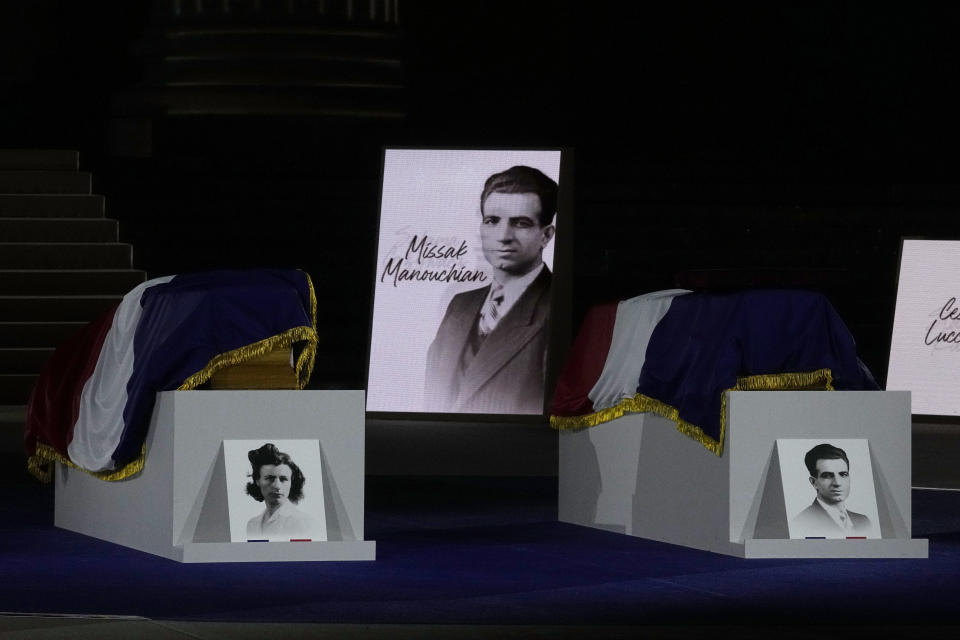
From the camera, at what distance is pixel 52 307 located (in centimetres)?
Answer: 1510

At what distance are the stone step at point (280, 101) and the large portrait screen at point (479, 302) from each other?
403 centimetres

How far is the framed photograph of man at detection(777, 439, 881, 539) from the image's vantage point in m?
7.66

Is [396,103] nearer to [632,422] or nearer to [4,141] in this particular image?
[4,141]

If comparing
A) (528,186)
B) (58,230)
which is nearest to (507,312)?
(528,186)

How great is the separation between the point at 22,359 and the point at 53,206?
5.09 ft

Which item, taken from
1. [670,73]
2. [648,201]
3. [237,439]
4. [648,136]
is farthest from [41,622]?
[670,73]

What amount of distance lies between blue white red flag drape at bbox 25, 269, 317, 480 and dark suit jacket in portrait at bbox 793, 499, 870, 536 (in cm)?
174

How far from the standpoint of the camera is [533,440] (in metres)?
12.3

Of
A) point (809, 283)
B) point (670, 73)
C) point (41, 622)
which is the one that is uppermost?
point (670, 73)

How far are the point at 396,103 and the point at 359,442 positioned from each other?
901 cm

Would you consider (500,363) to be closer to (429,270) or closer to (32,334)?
(429,270)

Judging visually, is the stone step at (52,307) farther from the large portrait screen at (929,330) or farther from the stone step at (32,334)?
the large portrait screen at (929,330)

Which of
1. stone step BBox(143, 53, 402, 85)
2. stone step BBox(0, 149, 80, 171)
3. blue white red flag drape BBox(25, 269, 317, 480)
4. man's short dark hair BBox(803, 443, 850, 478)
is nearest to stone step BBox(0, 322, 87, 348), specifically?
stone step BBox(0, 149, 80, 171)

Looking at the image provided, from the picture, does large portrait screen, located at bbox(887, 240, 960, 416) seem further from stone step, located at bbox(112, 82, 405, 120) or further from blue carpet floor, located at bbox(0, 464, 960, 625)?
stone step, located at bbox(112, 82, 405, 120)
